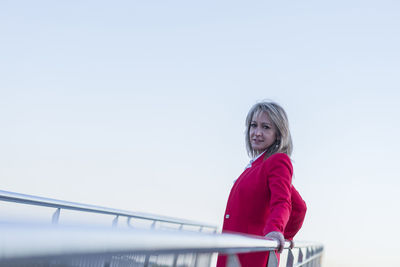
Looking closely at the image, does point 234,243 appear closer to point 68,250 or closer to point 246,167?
point 68,250

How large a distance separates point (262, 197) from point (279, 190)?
159 millimetres

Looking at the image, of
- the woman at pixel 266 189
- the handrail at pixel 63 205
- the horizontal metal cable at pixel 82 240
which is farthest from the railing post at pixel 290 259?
the horizontal metal cable at pixel 82 240

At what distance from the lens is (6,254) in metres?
0.57

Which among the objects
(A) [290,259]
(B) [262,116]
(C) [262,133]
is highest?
(B) [262,116]

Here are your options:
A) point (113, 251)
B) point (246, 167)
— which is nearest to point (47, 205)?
point (246, 167)

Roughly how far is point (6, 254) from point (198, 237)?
0.67 m

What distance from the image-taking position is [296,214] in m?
3.04

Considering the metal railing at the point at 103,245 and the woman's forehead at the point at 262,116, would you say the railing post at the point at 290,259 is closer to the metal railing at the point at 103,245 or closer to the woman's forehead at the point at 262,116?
the woman's forehead at the point at 262,116

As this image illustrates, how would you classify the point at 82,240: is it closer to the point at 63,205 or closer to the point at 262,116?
the point at 262,116

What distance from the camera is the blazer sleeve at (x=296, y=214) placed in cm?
303

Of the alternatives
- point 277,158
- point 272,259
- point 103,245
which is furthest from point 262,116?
point 103,245

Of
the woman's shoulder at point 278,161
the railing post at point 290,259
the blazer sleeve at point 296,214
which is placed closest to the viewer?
the woman's shoulder at point 278,161

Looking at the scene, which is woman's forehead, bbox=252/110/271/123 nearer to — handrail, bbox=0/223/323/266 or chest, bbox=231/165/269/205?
chest, bbox=231/165/269/205

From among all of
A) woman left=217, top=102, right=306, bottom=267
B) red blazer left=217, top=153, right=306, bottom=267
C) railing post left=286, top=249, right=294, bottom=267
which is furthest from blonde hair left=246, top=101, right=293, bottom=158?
railing post left=286, top=249, right=294, bottom=267
